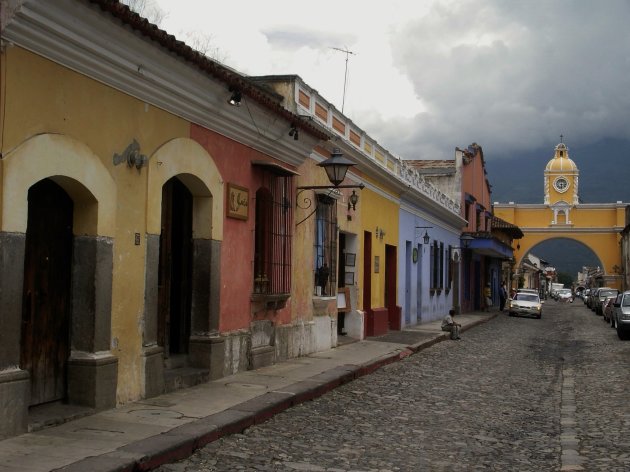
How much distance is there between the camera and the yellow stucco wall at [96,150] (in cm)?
596

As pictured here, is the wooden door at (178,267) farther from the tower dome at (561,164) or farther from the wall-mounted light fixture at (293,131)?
the tower dome at (561,164)

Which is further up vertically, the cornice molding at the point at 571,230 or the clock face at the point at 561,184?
the clock face at the point at 561,184

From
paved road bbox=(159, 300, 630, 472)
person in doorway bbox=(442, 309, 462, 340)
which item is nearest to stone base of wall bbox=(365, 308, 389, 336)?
person in doorway bbox=(442, 309, 462, 340)

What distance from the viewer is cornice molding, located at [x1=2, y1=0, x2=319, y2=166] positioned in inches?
240

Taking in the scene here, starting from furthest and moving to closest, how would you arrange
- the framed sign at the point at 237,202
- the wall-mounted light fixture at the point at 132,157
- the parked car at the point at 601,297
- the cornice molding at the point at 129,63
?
the parked car at the point at 601,297
the framed sign at the point at 237,202
the wall-mounted light fixture at the point at 132,157
the cornice molding at the point at 129,63

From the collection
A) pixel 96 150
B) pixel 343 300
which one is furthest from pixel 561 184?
pixel 96 150

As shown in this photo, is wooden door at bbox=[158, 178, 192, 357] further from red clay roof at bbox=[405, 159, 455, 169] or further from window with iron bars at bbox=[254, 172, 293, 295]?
red clay roof at bbox=[405, 159, 455, 169]

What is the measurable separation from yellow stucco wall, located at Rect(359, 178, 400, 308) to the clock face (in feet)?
182

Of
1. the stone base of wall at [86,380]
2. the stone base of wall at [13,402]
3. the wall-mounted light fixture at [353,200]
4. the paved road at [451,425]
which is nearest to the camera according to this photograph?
the stone base of wall at [13,402]

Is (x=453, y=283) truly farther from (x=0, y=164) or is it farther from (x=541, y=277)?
(x=541, y=277)

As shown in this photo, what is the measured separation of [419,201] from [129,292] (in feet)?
53.6

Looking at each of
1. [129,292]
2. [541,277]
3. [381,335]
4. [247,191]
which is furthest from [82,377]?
[541,277]

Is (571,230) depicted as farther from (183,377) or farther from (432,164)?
(183,377)

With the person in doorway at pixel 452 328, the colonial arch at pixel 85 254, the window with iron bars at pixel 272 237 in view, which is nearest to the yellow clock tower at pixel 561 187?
the person in doorway at pixel 452 328
